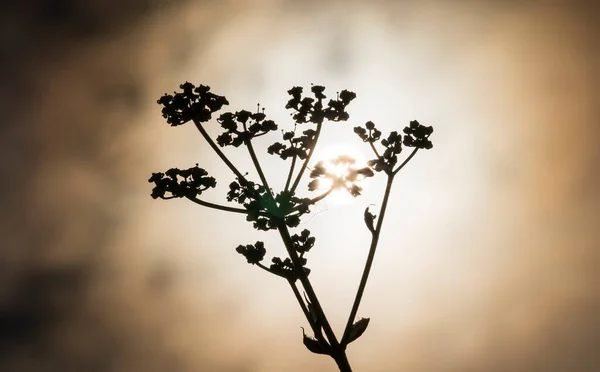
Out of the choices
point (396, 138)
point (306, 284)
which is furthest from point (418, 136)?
point (306, 284)

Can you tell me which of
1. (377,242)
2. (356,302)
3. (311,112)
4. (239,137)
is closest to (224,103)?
(239,137)

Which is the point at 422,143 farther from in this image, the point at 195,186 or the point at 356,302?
the point at 195,186

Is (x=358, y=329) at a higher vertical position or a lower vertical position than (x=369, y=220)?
lower

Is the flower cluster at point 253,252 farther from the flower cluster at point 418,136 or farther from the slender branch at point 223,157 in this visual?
the flower cluster at point 418,136

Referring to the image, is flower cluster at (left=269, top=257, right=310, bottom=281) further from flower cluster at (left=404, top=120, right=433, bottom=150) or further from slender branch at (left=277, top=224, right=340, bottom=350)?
flower cluster at (left=404, top=120, right=433, bottom=150)

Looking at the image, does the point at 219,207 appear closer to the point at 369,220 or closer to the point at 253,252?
the point at 253,252

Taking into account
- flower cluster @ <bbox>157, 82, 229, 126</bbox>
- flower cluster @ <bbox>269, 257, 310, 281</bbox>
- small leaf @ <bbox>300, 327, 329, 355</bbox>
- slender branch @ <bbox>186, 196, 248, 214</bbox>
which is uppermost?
flower cluster @ <bbox>157, 82, 229, 126</bbox>
